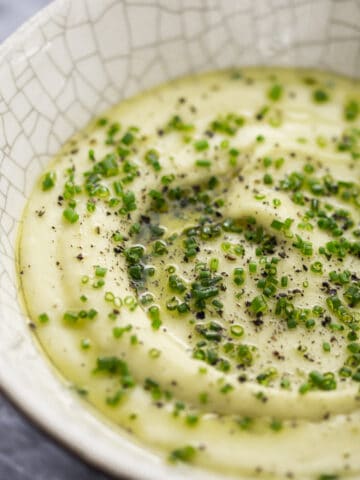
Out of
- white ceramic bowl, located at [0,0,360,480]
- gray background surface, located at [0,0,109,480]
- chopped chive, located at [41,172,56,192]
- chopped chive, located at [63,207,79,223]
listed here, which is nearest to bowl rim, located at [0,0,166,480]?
white ceramic bowl, located at [0,0,360,480]

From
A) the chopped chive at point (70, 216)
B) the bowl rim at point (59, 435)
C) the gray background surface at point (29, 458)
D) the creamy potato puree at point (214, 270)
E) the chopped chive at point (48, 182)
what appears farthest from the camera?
the chopped chive at point (48, 182)

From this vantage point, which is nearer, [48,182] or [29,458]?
[29,458]

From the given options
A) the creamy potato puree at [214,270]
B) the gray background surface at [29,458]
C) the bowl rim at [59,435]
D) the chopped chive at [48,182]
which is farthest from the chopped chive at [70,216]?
the bowl rim at [59,435]

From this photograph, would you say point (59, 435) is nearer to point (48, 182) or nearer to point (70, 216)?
point (70, 216)

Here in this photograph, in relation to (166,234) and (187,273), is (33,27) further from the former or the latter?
(187,273)

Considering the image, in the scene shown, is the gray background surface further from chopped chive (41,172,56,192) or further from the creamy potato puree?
chopped chive (41,172,56,192)

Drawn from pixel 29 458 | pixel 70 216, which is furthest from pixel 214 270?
pixel 29 458

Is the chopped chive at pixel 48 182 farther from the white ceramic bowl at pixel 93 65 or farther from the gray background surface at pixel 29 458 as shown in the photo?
the gray background surface at pixel 29 458
